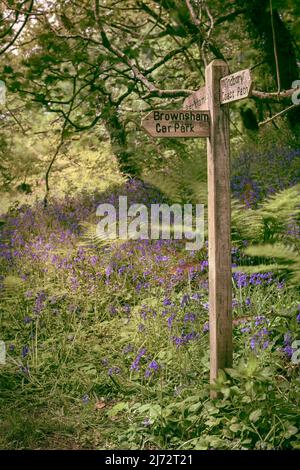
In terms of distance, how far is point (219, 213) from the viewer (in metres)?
3.18

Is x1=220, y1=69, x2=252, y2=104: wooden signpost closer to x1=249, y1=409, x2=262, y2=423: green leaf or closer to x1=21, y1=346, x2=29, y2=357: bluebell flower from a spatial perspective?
x1=249, y1=409, x2=262, y2=423: green leaf

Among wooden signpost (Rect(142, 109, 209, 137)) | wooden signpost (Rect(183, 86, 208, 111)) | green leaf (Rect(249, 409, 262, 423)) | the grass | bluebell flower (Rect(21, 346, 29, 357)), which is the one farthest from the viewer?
bluebell flower (Rect(21, 346, 29, 357))

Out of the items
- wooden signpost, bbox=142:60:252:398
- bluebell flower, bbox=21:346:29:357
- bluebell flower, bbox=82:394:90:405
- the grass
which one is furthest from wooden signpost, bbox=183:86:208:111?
bluebell flower, bbox=21:346:29:357

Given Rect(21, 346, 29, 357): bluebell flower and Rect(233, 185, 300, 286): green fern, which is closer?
Rect(233, 185, 300, 286): green fern

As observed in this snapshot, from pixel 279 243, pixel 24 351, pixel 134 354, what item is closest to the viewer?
pixel 279 243

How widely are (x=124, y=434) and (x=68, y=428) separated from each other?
0.34 metres

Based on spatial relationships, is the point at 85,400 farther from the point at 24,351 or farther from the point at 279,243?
the point at 279,243

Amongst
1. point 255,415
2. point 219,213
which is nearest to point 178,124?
point 219,213

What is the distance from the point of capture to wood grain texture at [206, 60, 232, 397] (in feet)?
10.4

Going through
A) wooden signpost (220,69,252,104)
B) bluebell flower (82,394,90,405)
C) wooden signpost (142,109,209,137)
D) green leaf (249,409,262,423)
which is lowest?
bluebell flower (82,394,90,405)

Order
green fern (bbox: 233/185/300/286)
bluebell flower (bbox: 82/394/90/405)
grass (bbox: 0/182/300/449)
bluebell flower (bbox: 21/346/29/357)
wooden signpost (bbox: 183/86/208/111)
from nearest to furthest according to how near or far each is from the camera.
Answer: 1. green fern (bbox: 233/185/300/286)
2. grass (bbox: 0/182/300/449)
3. wooden signpost (bbox: 183/86/208/111)
4. bluebell flower (bbox: 82/394/90/405)
5. bluebell flower (bbox: 21/346/29/357)

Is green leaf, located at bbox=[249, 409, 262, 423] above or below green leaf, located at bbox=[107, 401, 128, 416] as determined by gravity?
above
